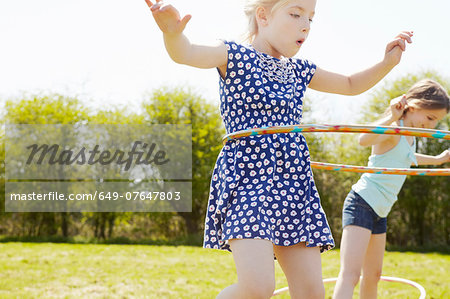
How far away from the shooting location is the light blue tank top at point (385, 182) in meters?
3.65

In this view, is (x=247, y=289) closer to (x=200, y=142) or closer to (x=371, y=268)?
(x=371, y=268)

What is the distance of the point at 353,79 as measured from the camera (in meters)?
2.90

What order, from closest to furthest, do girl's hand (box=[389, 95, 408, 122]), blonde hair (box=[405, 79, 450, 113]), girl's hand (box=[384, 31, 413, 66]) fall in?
1. girl's hand (box=[384, 31, 413, 66])
2. girl's hand (box=[389, 95, 408, 122])
3. blonde hair (box=[405, 79, 450, 113])

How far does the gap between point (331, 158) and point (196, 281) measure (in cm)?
677

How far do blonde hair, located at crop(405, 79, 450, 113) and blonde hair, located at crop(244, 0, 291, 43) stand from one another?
5.23 ft

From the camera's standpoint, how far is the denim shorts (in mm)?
3559

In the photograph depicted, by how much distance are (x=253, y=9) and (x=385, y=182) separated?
5.73 feet

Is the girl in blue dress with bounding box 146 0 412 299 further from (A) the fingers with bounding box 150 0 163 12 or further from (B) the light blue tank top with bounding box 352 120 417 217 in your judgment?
(B) the light blue tank top with bounding box 352 120 417 217

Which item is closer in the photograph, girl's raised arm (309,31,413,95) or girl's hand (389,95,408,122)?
girl's raised arm (309,31,413,95)

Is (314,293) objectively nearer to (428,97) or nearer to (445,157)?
(428,97)

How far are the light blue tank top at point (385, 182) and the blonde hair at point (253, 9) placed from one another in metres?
1.54

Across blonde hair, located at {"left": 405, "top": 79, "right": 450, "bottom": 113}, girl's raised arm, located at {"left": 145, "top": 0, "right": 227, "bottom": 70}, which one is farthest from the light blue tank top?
girl's raised arm, located at {"left": 145, "top": 0, "right": 227, "bottom": 70}

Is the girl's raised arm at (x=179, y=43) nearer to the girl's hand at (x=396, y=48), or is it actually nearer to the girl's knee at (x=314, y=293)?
the girl's hand at (x=396, y=48)

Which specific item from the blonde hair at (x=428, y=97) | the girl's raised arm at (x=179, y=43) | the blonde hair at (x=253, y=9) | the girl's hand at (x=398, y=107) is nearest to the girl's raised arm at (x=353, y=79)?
the blonde hair at (x=253, y=9)
